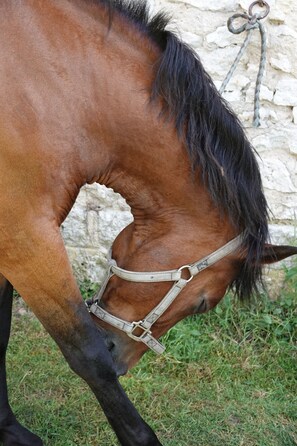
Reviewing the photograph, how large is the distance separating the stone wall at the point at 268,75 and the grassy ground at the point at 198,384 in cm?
48

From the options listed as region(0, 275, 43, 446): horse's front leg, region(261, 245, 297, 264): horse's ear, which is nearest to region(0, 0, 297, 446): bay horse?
region(261, 245, 297, 264): horse's ear

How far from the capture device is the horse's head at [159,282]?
2.47m

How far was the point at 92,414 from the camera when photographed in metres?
3.29

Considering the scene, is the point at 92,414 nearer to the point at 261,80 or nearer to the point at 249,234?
the point at 249,234

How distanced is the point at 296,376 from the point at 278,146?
1301 millimetres

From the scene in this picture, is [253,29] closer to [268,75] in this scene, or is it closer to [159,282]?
[268,75]

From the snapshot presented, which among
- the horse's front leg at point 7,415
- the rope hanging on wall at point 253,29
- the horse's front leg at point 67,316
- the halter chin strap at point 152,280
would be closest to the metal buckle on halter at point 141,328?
the halter chin strap at point 152,280

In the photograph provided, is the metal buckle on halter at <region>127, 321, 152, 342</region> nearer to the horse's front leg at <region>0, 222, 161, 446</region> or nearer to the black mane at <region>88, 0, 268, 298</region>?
the horse's front leg at <region>0, 222, 161, 446</region>

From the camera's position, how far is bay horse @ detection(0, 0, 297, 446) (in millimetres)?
2225

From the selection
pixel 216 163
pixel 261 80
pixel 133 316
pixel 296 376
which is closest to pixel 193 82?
pixel 216 163

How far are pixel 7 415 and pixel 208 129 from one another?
1565 millimetres

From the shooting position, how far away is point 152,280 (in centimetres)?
249

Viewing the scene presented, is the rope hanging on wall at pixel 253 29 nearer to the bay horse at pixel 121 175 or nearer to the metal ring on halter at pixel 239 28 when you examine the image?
the metal ring on halter at pixel 239 28

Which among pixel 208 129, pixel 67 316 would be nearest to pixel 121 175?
pixel 208 129
